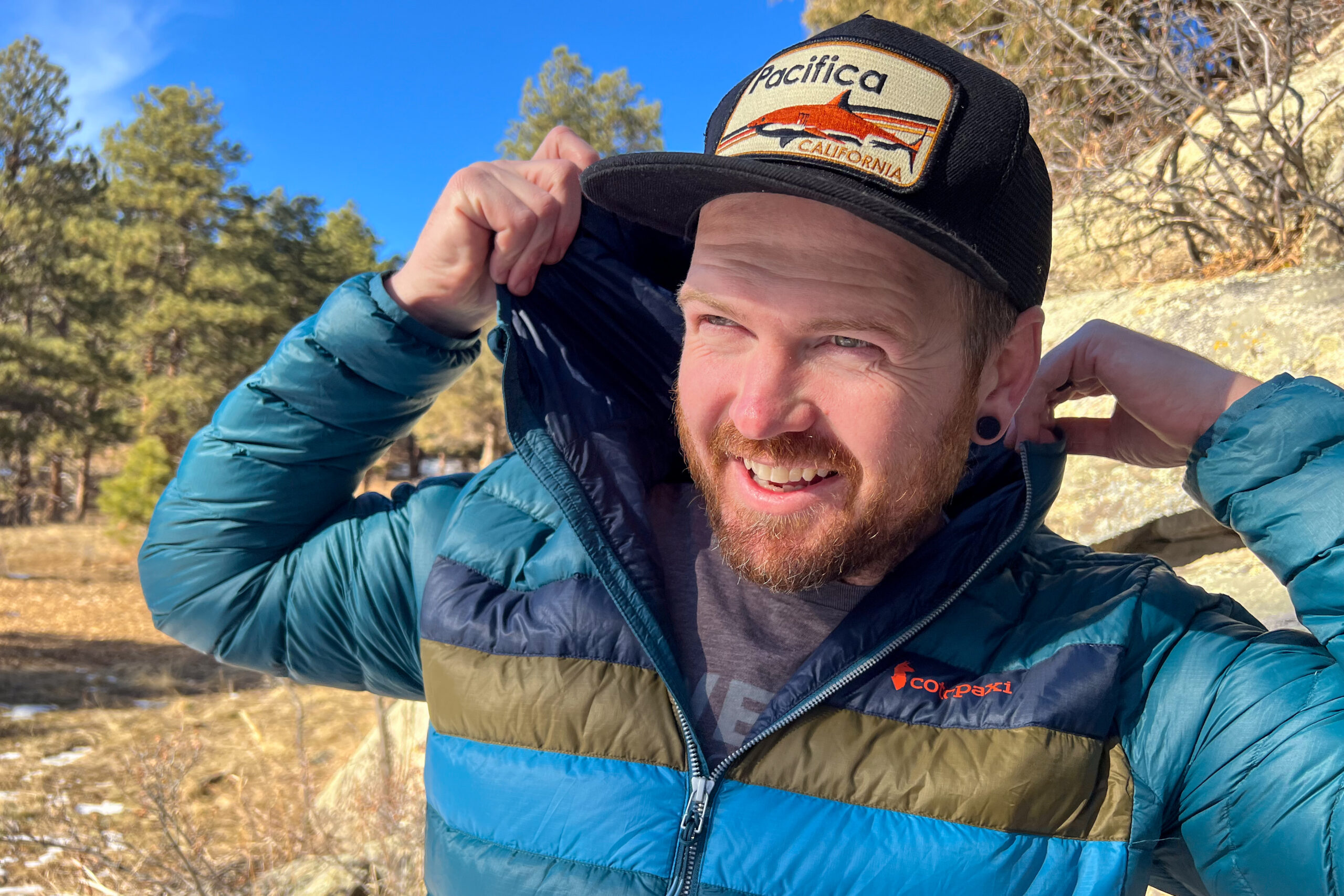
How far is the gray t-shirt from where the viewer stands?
52.1 inches

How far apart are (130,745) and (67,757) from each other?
3.44 ft

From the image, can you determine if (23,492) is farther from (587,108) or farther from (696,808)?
(696,808)

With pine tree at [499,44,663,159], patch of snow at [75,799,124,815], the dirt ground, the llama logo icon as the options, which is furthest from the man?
pine tree at [499,44,663,159]

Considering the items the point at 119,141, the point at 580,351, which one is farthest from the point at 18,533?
the point at 580,351

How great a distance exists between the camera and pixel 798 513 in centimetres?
135

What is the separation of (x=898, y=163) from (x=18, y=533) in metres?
28.6

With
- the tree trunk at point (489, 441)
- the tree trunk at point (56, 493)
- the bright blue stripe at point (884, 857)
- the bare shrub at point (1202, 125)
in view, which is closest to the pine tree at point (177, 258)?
the tree trunk at point (56, 493)

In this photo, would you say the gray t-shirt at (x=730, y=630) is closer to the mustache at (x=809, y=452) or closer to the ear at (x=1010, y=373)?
the mustache at (x=809, y=452)

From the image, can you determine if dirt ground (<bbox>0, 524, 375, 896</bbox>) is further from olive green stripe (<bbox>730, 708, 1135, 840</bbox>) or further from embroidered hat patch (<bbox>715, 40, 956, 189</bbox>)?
embroidered hat patch (<bbox>715, 40, 956, 189</bbox>)


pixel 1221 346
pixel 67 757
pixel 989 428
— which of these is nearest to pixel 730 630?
pixel 989 428

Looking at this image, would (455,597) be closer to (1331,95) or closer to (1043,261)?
(1043,261)

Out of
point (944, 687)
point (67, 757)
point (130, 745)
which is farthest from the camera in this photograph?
point (67, 757)

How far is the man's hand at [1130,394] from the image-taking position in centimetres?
139

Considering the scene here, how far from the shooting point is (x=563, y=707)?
128cm
